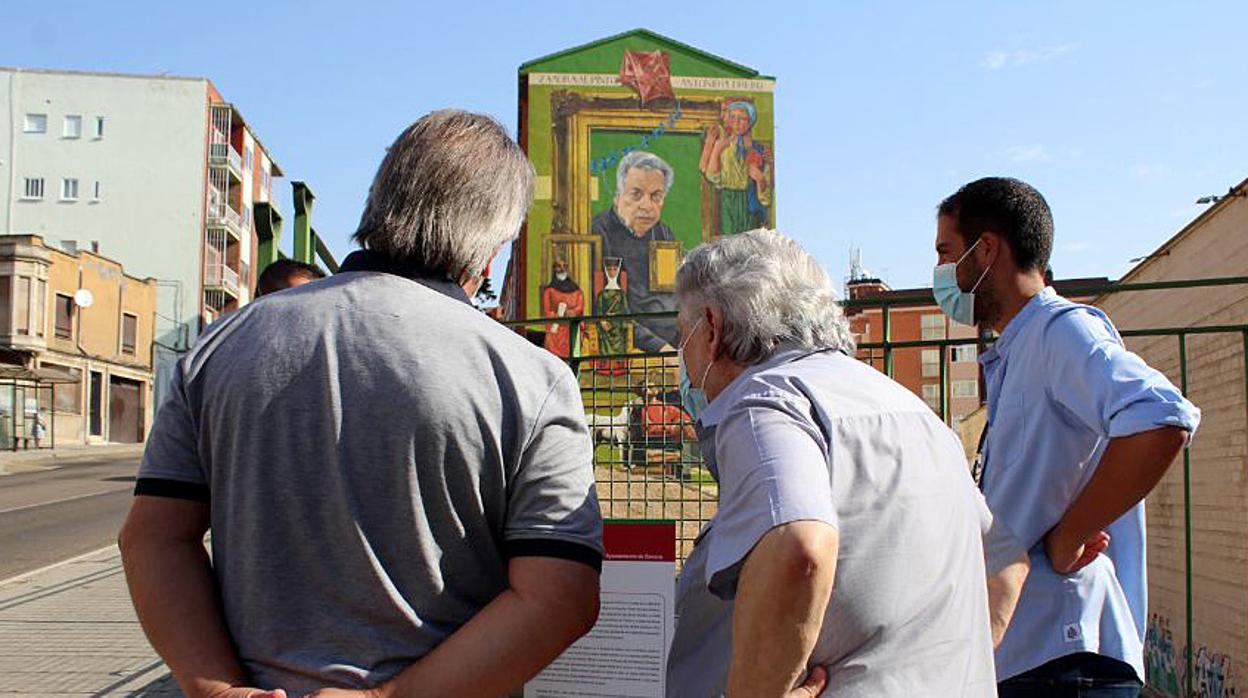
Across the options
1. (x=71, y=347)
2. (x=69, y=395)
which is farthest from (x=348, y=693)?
(x=71, y=347)

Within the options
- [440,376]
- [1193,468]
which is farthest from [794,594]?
[1193,468]

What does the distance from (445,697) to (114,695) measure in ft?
17.6

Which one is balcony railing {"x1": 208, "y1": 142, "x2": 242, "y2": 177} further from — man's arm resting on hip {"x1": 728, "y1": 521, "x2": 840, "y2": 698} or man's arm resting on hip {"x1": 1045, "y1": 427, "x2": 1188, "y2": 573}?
man's arm resting on hip {"x1": 728, "y1": 521, "x2": 840, "y2": 698}

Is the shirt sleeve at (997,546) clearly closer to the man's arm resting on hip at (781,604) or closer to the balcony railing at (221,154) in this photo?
the man's arm resting on hip at (781,604)

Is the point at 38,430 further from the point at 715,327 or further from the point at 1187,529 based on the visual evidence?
the point at 715,327

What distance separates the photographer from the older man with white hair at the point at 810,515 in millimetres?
1760

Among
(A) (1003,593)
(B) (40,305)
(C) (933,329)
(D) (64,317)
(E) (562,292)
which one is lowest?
(A) (1003,593)

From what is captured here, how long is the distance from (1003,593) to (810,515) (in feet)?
2.99

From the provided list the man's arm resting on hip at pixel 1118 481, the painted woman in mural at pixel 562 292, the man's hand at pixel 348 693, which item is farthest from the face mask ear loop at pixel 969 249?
the painted woman in mural at pixel 562 292

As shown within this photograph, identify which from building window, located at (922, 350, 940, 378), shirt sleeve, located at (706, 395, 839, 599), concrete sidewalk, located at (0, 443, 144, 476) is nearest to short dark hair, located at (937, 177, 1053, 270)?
shirt sleeve, located at (706, 395, 839, 599)

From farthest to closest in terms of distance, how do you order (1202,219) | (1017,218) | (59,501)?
(59,501) < (1202,219) < (1017,218)

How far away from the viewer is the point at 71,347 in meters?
47.8

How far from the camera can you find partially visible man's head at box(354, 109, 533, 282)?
198 centimetres

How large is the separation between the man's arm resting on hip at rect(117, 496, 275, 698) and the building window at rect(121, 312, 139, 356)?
54.8 meters
